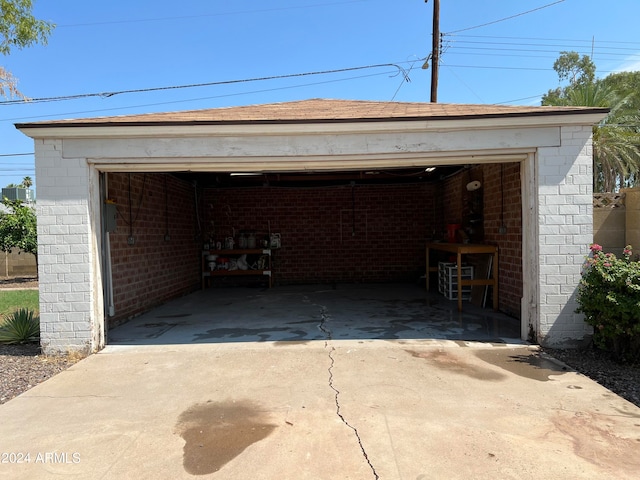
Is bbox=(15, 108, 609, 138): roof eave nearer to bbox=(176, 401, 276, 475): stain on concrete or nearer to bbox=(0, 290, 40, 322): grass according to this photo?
bbox=(176, 401, 276, 475): stain on concrete

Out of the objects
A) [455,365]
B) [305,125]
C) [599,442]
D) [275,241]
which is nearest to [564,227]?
[455,365]

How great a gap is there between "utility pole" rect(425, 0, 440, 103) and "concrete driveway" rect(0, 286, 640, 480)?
11.2 meters

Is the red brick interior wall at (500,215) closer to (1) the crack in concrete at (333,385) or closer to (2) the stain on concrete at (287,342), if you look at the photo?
(1) the crack in concrete at (333,385)

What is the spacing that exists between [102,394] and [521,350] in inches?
194

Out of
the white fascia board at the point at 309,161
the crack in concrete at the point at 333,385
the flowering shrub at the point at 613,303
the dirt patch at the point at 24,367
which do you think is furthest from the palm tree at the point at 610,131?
the dirt patch at the point at 24,367

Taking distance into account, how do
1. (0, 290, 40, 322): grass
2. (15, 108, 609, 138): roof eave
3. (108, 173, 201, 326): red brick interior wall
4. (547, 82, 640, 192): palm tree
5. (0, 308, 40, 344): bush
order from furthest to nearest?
(547, 82, 640, 192): palm tree, (0, 290, 40, 322): grass, (108, 173, 201, 326): red brick interior wall, (0, 308, 40, 344): bush, (15, 108, 609, 138): roof eave

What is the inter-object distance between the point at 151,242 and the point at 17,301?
13.6ft

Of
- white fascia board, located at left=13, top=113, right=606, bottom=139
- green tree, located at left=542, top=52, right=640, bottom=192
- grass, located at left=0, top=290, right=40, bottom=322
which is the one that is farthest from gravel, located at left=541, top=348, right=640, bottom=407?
green tree, located at left=542, top=52, right=640, bottom=192

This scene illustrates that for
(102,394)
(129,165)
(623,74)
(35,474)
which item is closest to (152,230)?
(129,165)

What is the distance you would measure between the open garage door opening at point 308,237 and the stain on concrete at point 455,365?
1.50 meters

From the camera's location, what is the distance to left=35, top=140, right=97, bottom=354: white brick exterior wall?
5.38m

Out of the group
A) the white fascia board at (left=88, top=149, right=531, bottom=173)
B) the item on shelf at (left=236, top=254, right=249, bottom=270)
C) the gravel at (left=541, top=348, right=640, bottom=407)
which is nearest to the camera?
the gravel at (left=541, top=348, right=640, bottom=407)

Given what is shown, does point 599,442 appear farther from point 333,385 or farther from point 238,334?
point 238,334

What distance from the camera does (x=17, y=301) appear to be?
985 centimetres
